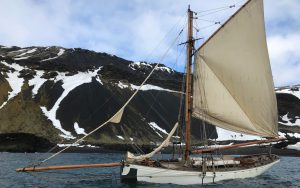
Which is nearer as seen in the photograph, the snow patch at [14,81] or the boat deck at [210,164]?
the boat deck at [210,164]

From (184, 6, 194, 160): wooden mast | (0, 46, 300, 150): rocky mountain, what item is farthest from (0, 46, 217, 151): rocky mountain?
(184, 6, 194, 160): wooden mast

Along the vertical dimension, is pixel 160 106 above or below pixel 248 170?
above

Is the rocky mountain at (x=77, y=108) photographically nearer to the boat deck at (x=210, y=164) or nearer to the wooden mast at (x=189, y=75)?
the boat deck at (x=210, y=164)

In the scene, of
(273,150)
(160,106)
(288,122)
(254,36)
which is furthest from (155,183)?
(288,122)

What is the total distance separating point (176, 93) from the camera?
172 meters

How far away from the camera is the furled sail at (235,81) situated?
4359cm

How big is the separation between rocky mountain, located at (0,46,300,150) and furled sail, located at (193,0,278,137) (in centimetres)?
6886

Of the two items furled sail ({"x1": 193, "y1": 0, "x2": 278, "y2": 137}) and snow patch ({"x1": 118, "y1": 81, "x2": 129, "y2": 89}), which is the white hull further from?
snow patch ({"x1": 118, "y1": 81, "x2": 129, "y2": 89})

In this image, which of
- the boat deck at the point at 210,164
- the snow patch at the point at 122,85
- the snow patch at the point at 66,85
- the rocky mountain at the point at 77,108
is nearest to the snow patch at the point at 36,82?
the rocky mountain at the point at 77,108

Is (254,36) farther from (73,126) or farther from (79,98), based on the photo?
(79,98)

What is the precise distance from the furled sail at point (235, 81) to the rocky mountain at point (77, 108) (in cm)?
6886

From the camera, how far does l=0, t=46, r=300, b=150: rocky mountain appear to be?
12228cm

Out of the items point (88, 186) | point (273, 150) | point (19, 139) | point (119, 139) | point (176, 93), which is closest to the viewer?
point (88, 186)

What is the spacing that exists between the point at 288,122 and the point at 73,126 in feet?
311
